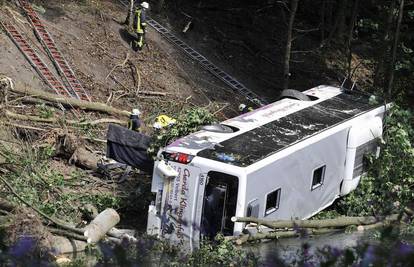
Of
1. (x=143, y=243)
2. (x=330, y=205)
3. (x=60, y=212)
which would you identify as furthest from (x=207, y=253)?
(x=143, y=243)

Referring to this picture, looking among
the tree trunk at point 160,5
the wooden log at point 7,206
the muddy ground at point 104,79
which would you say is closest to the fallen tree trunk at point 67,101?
the muddy ground at point 104,79

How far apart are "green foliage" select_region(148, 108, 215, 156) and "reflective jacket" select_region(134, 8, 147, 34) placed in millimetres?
6057

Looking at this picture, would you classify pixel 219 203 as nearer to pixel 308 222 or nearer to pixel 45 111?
pixel 308 222

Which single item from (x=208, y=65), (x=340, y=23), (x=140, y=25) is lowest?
(x=208, y=65)

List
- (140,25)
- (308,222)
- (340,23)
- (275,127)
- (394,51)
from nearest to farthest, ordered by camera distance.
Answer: (308,222) < (275,127) < (140,25) < (394,51) < (340,23)

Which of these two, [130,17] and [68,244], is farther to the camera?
[130,17]

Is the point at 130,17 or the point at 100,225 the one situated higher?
the point at 130,17

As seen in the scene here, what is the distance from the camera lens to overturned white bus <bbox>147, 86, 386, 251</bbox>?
34.5 ft

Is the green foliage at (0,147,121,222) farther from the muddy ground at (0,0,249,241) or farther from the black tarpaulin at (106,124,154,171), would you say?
the black tarpaulin at (106,124,154,171)

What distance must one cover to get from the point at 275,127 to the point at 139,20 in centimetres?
675

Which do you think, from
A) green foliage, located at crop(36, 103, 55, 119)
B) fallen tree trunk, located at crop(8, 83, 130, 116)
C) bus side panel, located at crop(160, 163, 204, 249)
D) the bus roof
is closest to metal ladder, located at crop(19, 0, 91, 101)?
Answer: fallen tree trunk, located at crop(8, 83, 130, 116)

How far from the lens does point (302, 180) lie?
11.7m

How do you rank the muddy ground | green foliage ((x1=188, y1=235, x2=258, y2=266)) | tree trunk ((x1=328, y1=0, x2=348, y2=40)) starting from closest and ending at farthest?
green foliage ((x1=188, y1=235, x2=258, y2=266))
the muddy ground
tree trunk ((x1=328, y1=0, x2=348, y2=40))

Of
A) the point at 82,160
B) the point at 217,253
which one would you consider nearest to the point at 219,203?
the point at 217,253
